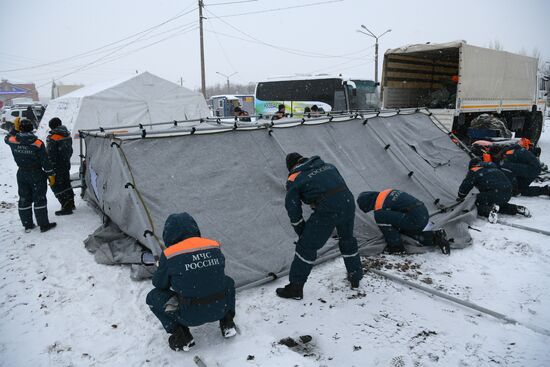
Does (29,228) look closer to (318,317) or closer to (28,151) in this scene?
(28,151)

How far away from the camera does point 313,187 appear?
11.6ft

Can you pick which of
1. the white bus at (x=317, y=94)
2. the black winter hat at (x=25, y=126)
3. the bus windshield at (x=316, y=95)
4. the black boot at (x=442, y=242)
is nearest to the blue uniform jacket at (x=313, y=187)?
the black boot at (x=442, y=242)

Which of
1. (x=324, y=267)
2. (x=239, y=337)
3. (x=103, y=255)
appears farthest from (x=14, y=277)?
(x=324, y=267)

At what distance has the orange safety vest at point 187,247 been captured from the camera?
2799 millimetres

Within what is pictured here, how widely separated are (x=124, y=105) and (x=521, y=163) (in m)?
12.3

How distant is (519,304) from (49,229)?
6572mm

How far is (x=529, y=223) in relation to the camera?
18.9 feet

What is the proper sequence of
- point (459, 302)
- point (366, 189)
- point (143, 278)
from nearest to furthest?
point (459, 302), point (143, 278), point (366, 189)

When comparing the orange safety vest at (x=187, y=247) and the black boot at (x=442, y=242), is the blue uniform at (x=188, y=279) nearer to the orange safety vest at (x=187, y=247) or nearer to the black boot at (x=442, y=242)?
the orange safety vest at (x=187, y=247)

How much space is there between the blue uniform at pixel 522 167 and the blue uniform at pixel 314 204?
5416mm

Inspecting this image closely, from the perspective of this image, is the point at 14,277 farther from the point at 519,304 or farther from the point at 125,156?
the point at 519,304

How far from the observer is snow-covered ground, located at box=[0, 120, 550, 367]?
115 inches

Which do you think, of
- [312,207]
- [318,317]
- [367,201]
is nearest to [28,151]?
[312,207]

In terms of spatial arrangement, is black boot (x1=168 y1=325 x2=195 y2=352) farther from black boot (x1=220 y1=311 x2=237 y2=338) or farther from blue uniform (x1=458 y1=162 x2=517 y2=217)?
blue uniform (x1=458 y1=162 x2=517 y2=217)
